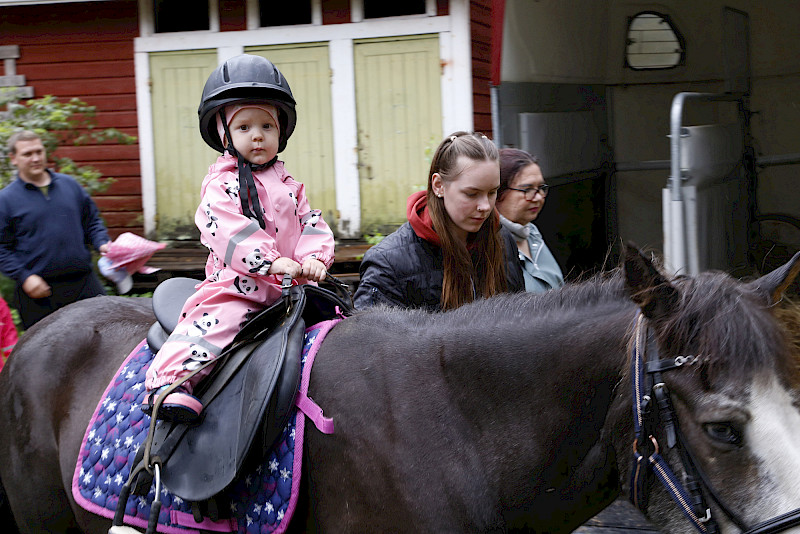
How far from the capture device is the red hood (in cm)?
269

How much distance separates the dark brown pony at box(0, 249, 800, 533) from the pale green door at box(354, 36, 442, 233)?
583cm

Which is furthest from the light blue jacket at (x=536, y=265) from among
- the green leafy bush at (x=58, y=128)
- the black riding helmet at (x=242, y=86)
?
the green leafy bush at (x=58, y=128)

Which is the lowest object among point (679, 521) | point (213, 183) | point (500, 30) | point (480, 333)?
point (679, 521)

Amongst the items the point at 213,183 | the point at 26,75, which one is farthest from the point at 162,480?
the point at 26,75

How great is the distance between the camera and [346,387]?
6.95 ft

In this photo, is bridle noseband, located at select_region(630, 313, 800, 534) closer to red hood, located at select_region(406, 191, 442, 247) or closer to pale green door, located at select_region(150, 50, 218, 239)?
red hood, located at select_region(406, 191, 442, 247)

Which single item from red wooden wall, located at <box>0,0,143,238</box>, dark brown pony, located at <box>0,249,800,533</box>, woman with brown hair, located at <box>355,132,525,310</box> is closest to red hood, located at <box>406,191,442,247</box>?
woman with brown hair, located at <box>355,132,525,310</box>

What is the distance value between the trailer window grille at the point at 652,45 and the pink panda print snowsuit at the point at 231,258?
5.03 metres

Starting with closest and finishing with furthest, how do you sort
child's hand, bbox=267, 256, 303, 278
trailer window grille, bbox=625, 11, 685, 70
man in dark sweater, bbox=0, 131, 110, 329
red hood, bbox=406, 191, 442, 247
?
child's hand, bbox=267, 256, 303, 278 < red hood, bbox=406, 191, 442, 247 < man in dark sweater, bbox=0, 131, 110, 329 < trailer window grille, bbox=625, 11, 685, 70

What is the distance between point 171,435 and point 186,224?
6.45 m

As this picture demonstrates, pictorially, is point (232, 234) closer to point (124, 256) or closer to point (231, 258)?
point (231, 258)

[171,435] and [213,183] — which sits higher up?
[213,183]

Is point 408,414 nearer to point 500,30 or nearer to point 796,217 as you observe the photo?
point 500,30

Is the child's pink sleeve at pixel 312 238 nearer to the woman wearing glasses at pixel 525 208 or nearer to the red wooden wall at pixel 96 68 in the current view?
the woman wearing glasses at pixel 525 208
